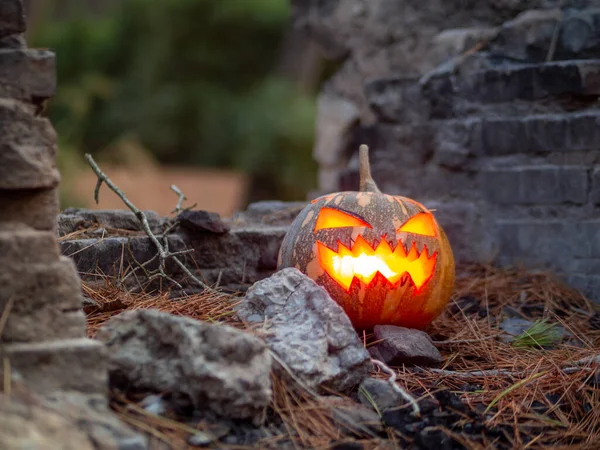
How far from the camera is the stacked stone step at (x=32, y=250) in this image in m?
1.68

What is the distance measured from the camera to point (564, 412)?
7.39ft

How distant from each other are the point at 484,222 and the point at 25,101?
2.45 meters

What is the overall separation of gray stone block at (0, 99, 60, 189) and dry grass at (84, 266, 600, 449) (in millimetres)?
588

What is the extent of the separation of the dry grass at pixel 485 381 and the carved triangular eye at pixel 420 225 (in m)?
0.42

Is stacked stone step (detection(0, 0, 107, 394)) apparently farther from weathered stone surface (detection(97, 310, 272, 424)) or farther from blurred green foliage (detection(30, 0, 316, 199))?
blurred green foliage (detection(30, 0, 316, 199))

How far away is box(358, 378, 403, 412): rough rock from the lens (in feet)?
6.90

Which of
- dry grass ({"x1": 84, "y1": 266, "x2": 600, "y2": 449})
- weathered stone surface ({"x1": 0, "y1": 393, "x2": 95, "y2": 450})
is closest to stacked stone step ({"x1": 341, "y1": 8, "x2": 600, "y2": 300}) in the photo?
dry grass ({"x1": 84, "y1": 266, "x2": 600, "y2": 449})

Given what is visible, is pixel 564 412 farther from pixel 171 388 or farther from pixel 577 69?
pixel 577 69

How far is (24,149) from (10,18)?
33cm

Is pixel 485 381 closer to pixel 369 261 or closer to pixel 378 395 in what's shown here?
pixel 378 395

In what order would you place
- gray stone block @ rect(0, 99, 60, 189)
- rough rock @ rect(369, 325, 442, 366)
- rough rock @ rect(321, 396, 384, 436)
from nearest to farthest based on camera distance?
gray stone block @ rect(0, 99, 60, 189) → rough rock @ rect(321, 396, 384, 436) → rough rock @ rect(369, 325, 442, 366)

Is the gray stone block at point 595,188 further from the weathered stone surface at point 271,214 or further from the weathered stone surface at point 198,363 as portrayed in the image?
the weathered stone surface at point 198,363

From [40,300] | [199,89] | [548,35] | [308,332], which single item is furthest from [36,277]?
[199,89]

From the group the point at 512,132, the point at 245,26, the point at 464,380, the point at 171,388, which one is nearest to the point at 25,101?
the point at 171,388
